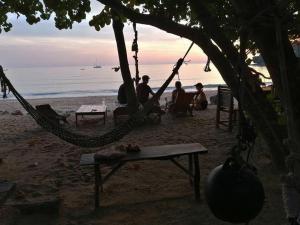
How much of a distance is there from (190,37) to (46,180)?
3710 mm

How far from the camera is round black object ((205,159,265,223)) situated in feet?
7.99

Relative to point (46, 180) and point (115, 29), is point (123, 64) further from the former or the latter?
point (46, 180)

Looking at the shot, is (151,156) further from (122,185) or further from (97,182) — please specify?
(122,185)

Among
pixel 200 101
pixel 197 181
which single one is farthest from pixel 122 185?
pixel 200 101

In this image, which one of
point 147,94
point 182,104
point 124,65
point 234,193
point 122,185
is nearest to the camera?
point 234,193

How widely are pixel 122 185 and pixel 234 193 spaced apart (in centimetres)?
420

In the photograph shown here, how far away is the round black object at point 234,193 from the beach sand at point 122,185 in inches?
97.8

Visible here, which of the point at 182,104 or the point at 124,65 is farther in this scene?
the point at 182,104

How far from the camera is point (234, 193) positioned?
2.43 m

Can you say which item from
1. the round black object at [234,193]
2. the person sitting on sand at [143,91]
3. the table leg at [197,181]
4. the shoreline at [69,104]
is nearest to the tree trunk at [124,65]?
the person sitting on sand at [143,91]

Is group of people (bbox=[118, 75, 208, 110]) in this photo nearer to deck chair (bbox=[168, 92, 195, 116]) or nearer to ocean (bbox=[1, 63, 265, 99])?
deck chair (bbox=[168, 92, 195, 116])

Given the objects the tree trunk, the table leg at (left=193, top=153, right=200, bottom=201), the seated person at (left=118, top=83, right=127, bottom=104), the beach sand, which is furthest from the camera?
the seated person at (left=118, top=83, right=127, bottom=104)

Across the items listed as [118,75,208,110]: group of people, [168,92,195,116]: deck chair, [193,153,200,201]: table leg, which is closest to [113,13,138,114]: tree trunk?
[118,75,208,110]: group of people

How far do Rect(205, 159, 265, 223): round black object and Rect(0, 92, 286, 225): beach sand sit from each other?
2.48 m
